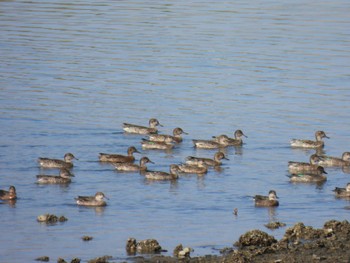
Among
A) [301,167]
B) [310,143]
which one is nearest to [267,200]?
[301,167]

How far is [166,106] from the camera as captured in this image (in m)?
30.4

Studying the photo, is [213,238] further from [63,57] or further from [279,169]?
[63,57]

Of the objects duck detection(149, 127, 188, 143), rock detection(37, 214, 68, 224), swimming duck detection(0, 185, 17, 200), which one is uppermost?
duck detection(149, 127, 188, 143)

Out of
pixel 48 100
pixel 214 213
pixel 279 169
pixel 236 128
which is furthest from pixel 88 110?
pixel 214 213

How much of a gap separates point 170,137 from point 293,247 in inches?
398

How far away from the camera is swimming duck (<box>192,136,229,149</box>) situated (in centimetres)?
2648

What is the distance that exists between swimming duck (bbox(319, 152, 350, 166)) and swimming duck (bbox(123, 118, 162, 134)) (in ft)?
14.7

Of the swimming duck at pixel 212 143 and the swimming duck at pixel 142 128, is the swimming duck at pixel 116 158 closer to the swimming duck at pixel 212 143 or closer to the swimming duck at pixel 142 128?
the swimming duck at pixel 212 143

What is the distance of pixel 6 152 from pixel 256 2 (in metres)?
27.5

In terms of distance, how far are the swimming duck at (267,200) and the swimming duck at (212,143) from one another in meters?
5.35

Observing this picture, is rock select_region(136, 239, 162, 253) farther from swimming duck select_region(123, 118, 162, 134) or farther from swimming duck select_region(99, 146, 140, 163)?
swimming duck select_region(123, 118, 162, 134)

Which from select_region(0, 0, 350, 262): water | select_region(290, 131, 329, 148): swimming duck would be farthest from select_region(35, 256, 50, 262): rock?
select_region(290, 131, 329, 148): swimming duck

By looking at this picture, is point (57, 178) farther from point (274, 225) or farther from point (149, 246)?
point (149, 246)

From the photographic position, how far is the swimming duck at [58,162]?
77.6ft
